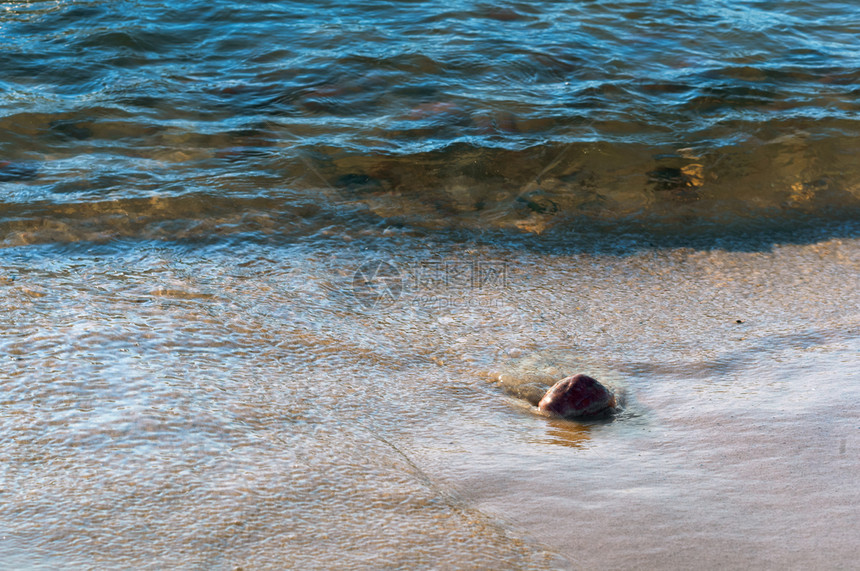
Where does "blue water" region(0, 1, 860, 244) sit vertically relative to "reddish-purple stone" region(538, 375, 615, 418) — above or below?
above

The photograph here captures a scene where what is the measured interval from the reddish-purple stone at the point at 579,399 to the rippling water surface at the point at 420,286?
58 mm

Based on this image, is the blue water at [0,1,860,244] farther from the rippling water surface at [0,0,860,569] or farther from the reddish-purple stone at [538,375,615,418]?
the reddish-purple stone at [538,375,615,418]

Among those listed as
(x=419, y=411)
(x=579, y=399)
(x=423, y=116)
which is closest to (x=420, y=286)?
(x=419, y=411)

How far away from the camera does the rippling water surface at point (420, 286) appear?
199 cm

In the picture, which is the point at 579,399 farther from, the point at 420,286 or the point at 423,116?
the point at 423,116

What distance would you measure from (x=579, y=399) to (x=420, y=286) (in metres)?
1.28

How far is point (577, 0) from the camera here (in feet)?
26.1

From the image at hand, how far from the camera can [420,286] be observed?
368 centimetres

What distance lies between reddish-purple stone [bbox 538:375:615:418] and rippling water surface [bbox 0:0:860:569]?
2.3 inches

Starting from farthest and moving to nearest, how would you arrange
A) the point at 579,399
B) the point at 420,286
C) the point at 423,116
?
the point at 423,116 → the point at 420,286 → the point at 579,399

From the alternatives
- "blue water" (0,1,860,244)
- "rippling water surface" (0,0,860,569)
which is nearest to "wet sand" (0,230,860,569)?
"rippling water surface" (0,0,860,569)

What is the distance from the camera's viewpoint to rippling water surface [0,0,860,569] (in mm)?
1986

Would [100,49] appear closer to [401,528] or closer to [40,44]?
[40,44]

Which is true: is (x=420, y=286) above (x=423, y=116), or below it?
below
